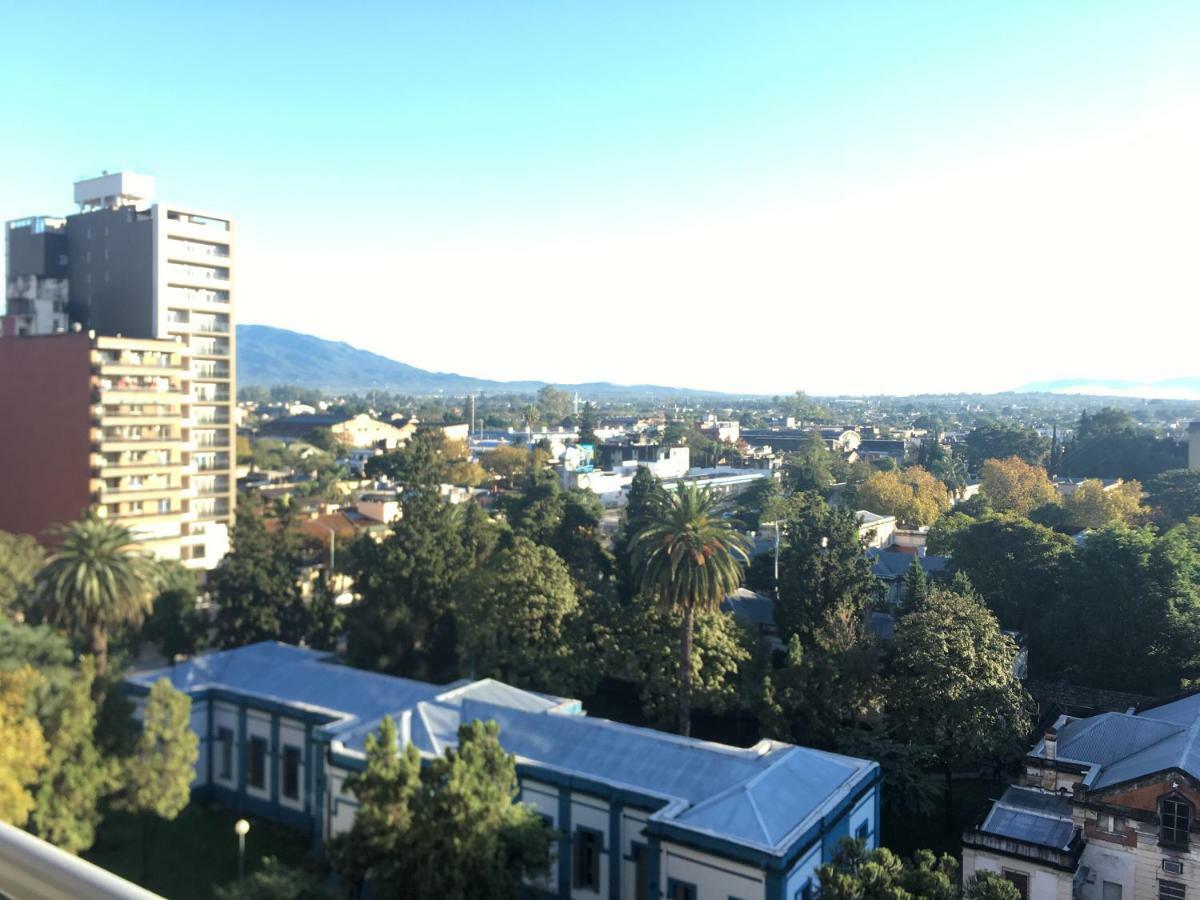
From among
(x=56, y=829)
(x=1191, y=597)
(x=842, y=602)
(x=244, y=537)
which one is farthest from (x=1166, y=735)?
(x=244, y=537)

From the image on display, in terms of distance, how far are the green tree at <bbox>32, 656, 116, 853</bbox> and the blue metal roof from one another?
560cm

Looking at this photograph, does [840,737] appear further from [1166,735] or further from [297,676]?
[297,676]

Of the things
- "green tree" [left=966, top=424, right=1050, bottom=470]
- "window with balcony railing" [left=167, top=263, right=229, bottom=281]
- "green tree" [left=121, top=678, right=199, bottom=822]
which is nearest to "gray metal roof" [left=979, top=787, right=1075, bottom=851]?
"green tree" [left=121, top=678, right=199, bottom=822]

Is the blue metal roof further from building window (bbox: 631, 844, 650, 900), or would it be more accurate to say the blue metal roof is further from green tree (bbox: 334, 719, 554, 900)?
green tree (bbox: 334, 719, 554, 900)

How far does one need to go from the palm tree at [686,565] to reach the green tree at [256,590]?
15608mm

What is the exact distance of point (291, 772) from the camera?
2859 centimetres

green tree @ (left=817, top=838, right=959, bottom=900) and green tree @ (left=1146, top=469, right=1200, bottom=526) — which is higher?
green tree @ (left=1146, top=469, right=1200, bottom=526)

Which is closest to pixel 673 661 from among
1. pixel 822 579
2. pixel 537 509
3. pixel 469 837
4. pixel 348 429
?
pixel 822 579

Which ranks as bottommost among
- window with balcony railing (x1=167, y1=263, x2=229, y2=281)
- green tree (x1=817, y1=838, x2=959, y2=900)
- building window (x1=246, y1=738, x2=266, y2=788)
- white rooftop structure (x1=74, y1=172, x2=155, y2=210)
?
building window (x1=246, y1=738, x2=266, y2=788)

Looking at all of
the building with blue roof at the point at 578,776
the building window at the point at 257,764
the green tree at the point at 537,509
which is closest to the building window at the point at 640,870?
the building with blue roof at the point at 578,776

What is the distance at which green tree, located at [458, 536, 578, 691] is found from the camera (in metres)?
33.1

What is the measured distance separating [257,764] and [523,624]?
9.47 m

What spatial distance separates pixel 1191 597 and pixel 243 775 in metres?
35.0

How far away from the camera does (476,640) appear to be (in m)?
34.1
